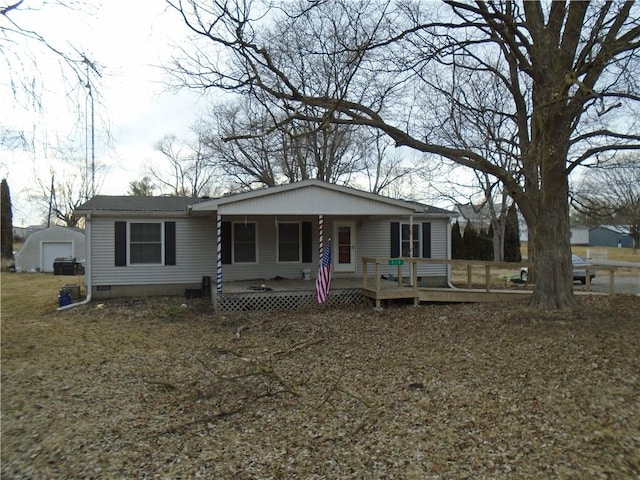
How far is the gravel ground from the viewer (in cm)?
365

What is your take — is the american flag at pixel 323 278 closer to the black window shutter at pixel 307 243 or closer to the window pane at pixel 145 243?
the black window shutter at pixel 307 243

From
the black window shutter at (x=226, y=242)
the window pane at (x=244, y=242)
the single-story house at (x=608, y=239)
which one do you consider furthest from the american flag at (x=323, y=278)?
the single-story house at (x=608, y=239)

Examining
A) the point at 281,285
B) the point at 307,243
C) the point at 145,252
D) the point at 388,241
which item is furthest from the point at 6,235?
the point at 388,241

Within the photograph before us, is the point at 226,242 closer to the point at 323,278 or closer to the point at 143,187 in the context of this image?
the point at 323,278

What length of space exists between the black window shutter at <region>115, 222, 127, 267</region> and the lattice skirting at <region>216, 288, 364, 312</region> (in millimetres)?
3919

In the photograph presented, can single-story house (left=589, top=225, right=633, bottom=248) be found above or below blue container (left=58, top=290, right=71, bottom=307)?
above

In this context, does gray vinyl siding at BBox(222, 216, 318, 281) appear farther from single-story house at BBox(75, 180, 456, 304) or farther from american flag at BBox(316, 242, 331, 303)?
american flag at BBox(316, 242, 331, 303)

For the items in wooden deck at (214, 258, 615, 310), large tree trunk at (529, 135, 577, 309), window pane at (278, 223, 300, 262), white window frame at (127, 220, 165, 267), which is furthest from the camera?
Result: window pane at (278, 223, 300, 262)

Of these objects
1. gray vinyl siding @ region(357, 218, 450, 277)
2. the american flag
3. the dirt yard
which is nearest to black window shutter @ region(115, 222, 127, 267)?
the dirt yard

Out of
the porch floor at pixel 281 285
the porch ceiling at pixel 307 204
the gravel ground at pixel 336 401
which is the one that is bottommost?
the gravel ground at pixel 336 401

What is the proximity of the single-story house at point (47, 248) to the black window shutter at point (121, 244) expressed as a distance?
521 inches

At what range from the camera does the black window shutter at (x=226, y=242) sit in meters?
13.5

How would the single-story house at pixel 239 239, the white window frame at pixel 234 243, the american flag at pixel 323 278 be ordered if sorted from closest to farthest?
the american flag at pixel 323 278, the single-story house at pixel 239 239, the white window frame at pixel 234 243

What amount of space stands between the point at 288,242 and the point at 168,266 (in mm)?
3654
